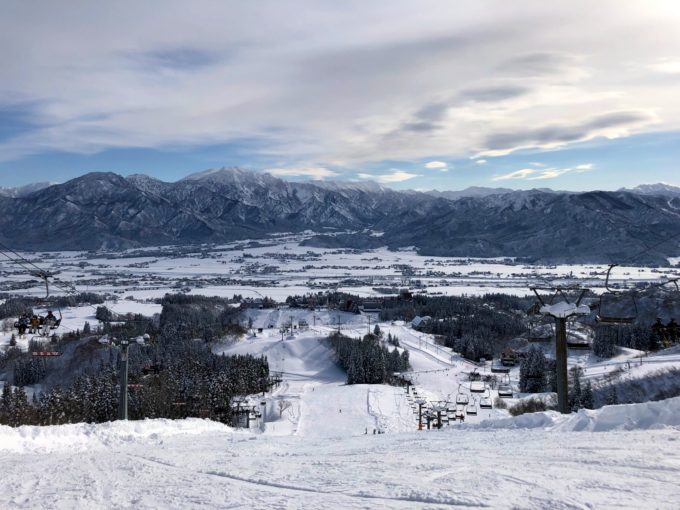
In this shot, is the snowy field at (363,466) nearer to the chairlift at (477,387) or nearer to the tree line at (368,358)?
the chairlift at (477,387)

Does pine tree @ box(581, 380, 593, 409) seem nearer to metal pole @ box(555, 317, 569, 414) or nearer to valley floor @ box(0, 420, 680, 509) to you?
metal pole @ box(555, 317, 569, 414)

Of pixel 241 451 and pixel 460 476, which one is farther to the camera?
pixel 241 451

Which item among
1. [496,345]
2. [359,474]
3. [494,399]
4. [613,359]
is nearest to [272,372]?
[494,399]

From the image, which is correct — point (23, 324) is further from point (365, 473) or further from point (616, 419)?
point (616, 419)

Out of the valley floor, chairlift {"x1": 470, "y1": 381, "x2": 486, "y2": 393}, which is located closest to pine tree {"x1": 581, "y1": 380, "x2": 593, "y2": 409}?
chairlift {"x1": 470, "y1": 381, "x2": 486, "y2": 393}

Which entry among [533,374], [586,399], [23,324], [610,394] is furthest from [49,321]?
[533,374]

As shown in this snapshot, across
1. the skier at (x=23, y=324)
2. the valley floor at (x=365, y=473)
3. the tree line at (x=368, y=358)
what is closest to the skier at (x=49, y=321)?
the skier at (x=23, y=324)

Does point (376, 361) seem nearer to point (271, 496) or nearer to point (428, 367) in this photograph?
point (428, 367)
